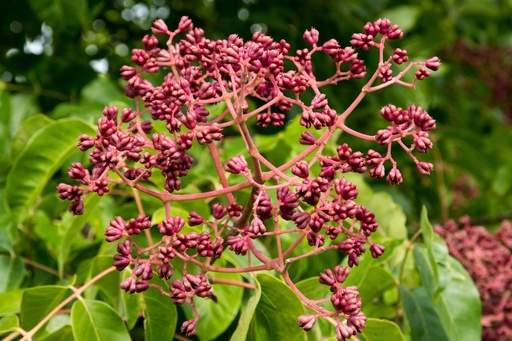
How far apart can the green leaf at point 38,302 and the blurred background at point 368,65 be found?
2.63 ft

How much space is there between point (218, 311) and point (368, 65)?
1.96 metres

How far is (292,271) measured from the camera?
2006 mm

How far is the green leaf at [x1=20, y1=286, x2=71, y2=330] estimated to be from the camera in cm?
175

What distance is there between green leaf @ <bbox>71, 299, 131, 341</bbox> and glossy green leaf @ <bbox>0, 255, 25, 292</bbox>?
49 cm

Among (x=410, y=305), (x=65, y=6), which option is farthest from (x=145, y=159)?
(x=65, y=6)

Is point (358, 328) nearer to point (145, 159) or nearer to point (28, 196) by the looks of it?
point (145, 159)

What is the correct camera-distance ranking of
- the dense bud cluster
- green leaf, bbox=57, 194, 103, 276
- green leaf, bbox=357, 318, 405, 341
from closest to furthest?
the dense bud cluster
green leaf, bbox=357, 318, 405, 341
green leaf, bbox=57, 194, 103, 276

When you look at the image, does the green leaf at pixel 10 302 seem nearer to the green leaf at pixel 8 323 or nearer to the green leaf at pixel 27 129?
the green leaf at pixel 8 323

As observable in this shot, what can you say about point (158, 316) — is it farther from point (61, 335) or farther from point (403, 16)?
point (403, 16)

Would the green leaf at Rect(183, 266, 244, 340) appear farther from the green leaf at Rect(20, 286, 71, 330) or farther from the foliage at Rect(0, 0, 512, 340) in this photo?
the green leaf at Rect(20, 286, 71, 330)

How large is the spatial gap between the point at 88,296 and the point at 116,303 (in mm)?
74

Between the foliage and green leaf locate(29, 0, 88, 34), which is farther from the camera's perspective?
green leaf locate(29, 0, 88, 34)

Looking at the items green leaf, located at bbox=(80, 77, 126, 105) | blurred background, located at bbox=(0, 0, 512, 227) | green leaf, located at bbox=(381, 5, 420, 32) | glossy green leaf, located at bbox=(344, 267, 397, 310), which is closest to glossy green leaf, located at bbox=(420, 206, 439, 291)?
glossy green leaf, located at bbox=(344, 267, 397, 310)

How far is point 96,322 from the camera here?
169 centimetres
